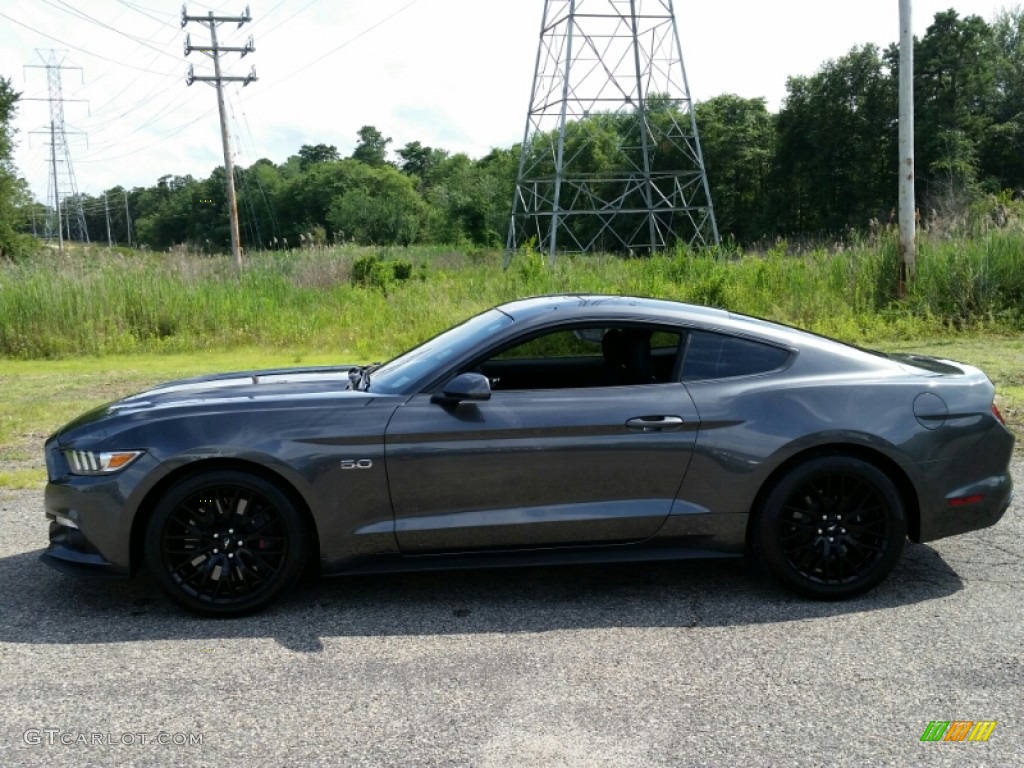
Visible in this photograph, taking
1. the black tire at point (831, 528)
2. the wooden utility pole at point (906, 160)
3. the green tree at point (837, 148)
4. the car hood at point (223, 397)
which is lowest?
the black tire at point (831, 528)

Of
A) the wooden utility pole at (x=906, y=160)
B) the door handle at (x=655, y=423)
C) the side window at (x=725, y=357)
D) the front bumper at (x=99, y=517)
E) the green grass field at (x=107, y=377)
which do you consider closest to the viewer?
the front bumper at (x=99, y=517)

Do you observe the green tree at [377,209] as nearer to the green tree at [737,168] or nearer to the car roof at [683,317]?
the green tree at [737,168]

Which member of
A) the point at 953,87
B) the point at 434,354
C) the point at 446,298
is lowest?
the point at 434,354

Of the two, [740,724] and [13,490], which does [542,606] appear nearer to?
[740,724]

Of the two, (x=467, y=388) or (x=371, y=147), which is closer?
(x=467, y=388)

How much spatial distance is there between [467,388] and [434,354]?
58cm

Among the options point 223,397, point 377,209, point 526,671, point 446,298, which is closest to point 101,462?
point 223,397

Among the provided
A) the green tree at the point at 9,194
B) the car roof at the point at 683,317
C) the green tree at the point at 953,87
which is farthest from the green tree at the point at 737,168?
the car roof at the point at 683,317

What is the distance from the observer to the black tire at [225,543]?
14.4 ft

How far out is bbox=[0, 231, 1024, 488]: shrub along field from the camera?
48.6 feet

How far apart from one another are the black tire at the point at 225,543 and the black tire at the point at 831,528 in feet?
7.19

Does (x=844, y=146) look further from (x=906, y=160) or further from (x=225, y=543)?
(x=225, y=543)

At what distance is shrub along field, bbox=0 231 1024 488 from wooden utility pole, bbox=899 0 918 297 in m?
0.35

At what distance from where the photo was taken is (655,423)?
453 cm
